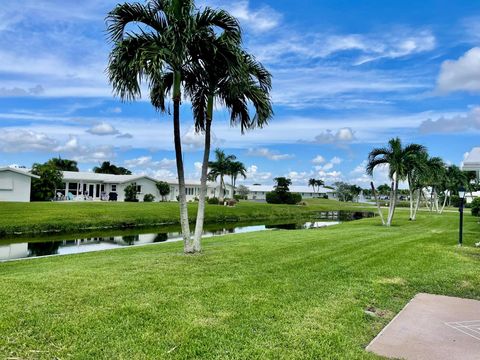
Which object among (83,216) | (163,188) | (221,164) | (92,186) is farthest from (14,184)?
(221,164)

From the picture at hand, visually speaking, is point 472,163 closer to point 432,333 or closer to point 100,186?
point 432,333

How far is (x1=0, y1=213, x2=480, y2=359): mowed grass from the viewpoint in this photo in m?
4.07

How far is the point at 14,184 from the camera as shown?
36.4m

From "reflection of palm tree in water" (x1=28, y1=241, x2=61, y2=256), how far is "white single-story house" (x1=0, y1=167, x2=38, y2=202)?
1968 cm

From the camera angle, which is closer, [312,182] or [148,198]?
[148,198]

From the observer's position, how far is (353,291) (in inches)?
252

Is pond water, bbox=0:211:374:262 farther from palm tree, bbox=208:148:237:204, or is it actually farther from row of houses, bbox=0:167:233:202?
palm tree, bbox=208:148:237:204

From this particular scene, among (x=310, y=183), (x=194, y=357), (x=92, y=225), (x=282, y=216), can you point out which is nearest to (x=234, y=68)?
(x=194, y=357)

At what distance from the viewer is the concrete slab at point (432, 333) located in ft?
13.6

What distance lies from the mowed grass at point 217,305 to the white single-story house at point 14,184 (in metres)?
32.1

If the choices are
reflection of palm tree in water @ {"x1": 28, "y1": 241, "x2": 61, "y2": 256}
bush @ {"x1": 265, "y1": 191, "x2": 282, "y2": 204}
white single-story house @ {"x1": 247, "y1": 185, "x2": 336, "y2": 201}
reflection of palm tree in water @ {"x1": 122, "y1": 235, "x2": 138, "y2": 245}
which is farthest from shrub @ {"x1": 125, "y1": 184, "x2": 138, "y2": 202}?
white single-story house @ {"x1": 247, "y1": 185, "x2": 336, "y2": 201}

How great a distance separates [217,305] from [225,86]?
234 inches

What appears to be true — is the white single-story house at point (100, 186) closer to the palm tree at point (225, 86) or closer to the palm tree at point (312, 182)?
the palm tree at point (225, 86)

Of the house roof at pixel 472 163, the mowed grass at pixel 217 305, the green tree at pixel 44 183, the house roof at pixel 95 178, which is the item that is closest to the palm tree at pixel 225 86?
the mowed grass at pixel 217 305
